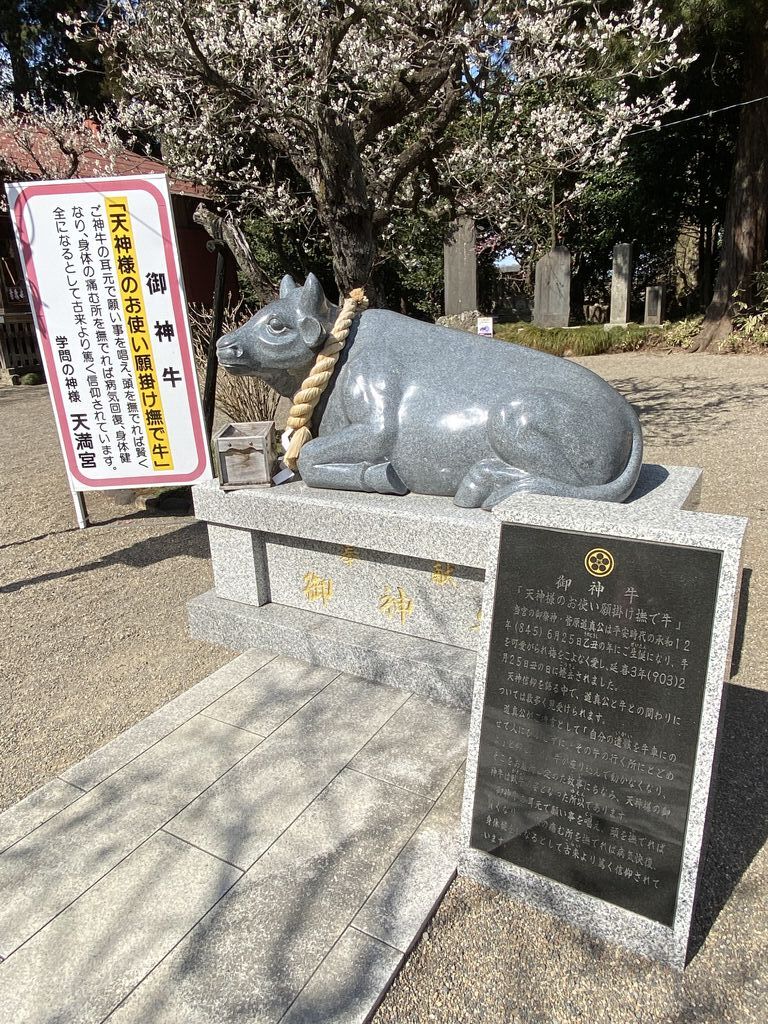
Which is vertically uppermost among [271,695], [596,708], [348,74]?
[348,74]

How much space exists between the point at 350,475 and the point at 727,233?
46.8 feet

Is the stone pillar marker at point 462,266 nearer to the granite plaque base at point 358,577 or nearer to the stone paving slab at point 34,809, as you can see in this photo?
the granite plaque base at point 358,577

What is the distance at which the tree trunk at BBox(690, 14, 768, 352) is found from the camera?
12.4 metres

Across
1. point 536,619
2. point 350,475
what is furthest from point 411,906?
point 350,475

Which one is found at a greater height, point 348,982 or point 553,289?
point 553,289

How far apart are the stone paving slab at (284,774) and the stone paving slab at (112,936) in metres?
0.10

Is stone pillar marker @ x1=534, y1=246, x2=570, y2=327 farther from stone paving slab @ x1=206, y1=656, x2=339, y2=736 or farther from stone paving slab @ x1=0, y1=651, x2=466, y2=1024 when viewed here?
stone paving slab @ x1=0, y1=651, x2=466, y2=1024

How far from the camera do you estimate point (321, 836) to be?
2580 millimetres

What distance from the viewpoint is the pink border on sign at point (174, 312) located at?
4.93m

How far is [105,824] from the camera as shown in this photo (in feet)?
8.87

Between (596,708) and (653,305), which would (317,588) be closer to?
(596,708)

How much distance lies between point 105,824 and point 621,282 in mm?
18168

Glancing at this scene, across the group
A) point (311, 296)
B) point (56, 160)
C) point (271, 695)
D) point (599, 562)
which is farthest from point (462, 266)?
point (599, 562)

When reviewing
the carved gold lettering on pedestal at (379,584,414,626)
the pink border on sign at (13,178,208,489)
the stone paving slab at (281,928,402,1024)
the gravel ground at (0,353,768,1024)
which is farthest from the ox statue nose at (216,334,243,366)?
the stone paving slab at (281,928,402,1024)
